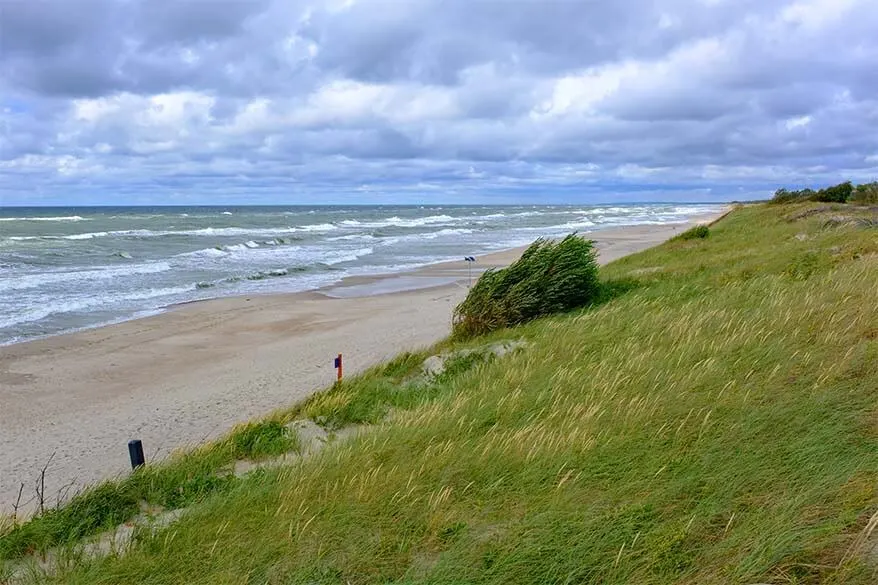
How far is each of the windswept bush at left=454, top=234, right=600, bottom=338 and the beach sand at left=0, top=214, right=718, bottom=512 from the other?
2.27 m

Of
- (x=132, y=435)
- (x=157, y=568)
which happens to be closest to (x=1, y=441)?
(x=132, y=435)

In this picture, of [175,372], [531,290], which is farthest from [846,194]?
[175,372]

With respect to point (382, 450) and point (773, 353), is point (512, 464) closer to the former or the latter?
point (382, 450)

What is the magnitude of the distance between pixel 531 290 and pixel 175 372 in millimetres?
7715

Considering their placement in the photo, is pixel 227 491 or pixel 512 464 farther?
pixel 227 491

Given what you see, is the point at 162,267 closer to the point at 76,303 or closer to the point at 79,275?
the point at 79,275

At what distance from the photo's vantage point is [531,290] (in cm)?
1223

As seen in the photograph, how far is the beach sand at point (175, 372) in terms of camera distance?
924 centimetres

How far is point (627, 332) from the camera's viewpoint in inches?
334

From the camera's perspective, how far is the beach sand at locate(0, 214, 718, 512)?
924 cm

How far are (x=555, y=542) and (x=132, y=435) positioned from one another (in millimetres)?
8023

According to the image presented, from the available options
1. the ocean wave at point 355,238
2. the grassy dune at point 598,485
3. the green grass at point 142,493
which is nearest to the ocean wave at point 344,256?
the ocean wave at point 355,238

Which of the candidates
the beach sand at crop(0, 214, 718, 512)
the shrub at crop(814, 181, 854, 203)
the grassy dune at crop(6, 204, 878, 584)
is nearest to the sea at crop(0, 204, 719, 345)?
the beach sand at crop(0, 214, 718, 512)

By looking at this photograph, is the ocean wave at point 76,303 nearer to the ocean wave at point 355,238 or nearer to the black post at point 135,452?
the black post at point 135,452
